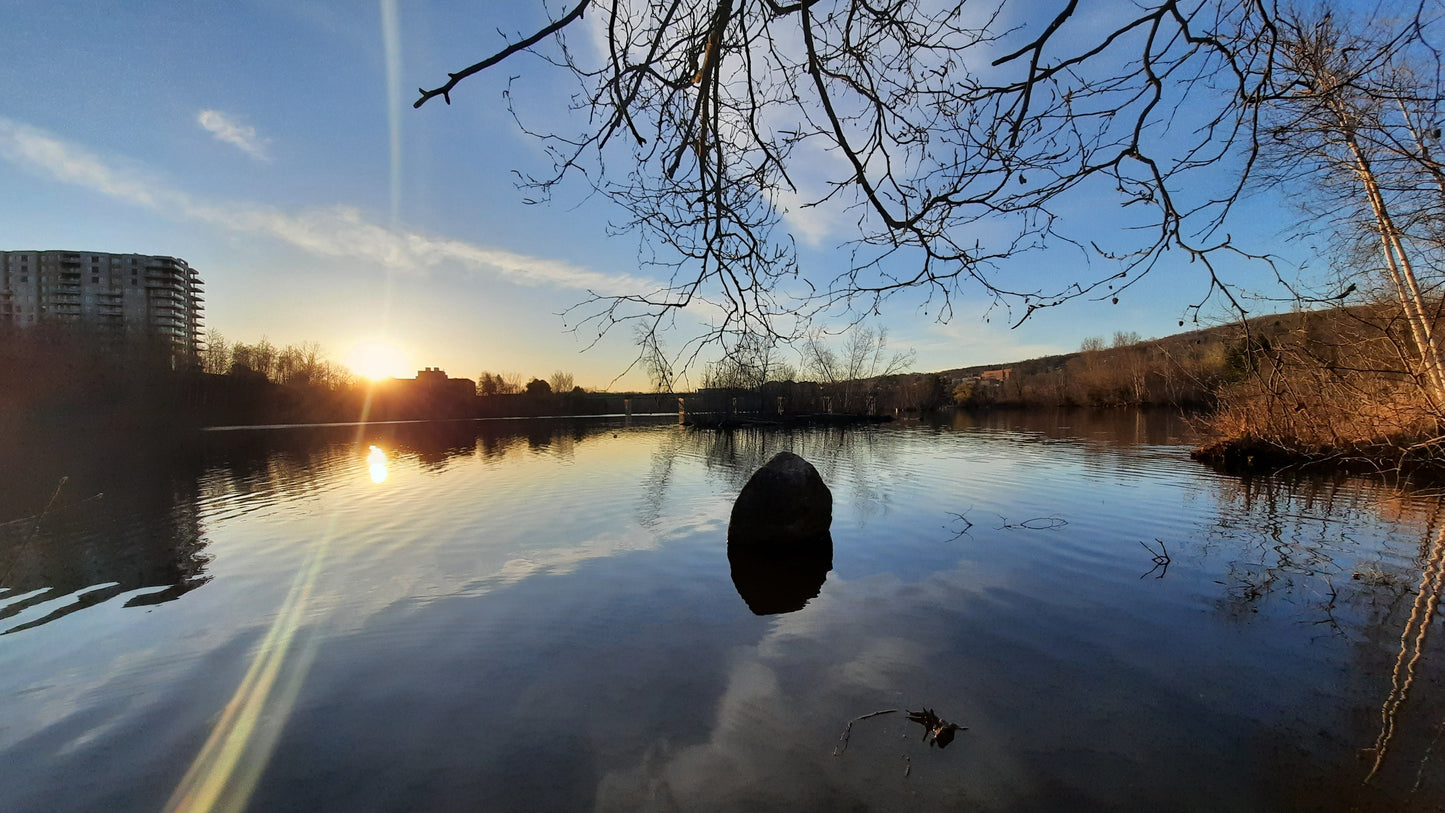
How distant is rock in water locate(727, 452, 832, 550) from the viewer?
9289mm

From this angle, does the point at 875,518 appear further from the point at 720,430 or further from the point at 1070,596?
the point at 720,430

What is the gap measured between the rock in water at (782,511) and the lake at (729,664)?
0.54 metres

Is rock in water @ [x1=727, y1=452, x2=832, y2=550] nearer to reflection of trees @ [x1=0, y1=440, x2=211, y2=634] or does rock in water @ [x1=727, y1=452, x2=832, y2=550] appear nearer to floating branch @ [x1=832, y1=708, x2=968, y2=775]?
floating branch @ [x1=832, y1=708, x2=968, y2=775]

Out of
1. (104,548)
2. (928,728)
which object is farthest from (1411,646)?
(104,548)

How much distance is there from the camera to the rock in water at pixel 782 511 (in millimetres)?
9289

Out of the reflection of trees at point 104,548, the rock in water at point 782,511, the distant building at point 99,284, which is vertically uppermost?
the distant building at point 99,284

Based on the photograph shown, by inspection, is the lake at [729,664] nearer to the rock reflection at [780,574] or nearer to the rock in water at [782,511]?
the rock reflection at [780,574]

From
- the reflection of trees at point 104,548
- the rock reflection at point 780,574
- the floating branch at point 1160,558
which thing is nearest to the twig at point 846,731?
the rock reflection at point 780,574

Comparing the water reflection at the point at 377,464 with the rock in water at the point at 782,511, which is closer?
the rock in water at the point at 782,511

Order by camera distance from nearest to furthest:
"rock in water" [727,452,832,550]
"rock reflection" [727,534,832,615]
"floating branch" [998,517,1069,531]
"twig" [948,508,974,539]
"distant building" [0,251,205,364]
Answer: "rock reflection" [727,534,832,615], "rock in water" [727,452,832,550], "twig" [948,508,974,539], "floating branch" [998,517,1069,531], "distant building" [0,251,205,364]

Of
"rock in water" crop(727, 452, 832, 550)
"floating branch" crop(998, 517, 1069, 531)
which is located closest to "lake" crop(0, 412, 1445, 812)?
"floating branch" crop(998, 517, 1069, 531)

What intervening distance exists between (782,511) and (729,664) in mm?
4190

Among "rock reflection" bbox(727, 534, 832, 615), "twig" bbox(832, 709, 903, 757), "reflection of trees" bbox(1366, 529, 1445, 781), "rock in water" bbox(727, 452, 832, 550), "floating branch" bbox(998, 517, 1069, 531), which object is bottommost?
"rock reflection" bbox(727, 534, 832, 615)

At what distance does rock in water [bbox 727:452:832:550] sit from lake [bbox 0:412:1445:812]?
21.4 inches
